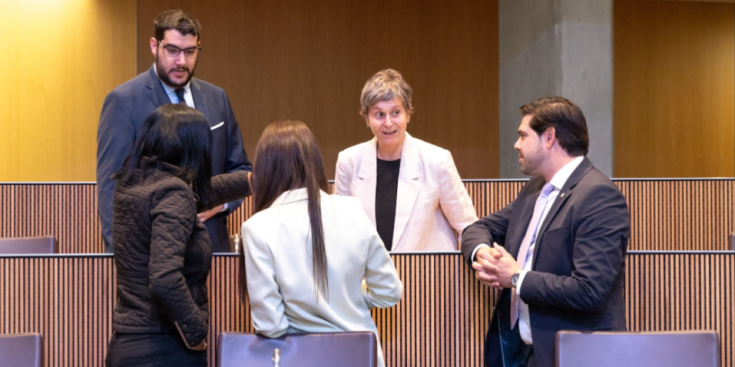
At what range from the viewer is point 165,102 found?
8.79 ft

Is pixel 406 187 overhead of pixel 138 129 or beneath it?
beneath

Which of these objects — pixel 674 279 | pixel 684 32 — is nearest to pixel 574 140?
pixel 674 279

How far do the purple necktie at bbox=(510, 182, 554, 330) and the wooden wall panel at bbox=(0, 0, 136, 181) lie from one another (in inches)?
198

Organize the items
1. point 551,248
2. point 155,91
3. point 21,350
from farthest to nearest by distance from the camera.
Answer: point 155,91 < point 551,248 < point 21,350

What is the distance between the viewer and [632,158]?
7859mm

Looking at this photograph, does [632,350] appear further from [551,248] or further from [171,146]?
[171,146]

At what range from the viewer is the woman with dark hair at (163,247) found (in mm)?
1812

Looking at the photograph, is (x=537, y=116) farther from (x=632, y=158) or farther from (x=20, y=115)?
(x=632, y=158)

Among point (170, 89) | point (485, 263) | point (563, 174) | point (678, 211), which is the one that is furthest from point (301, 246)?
point (678, 211)

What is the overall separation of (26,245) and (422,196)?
1.88 metres

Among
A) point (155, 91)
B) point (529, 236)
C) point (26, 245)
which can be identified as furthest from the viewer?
point (26, 245)

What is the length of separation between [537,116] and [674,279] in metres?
0.72

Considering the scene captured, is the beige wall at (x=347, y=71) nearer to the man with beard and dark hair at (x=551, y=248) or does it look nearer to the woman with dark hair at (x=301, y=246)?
the woman with dark hair at (x=301, y=246)

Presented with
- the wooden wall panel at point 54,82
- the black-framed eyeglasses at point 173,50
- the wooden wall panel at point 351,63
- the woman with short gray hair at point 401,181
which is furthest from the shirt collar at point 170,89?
the wooden wall panel at point 351,63
